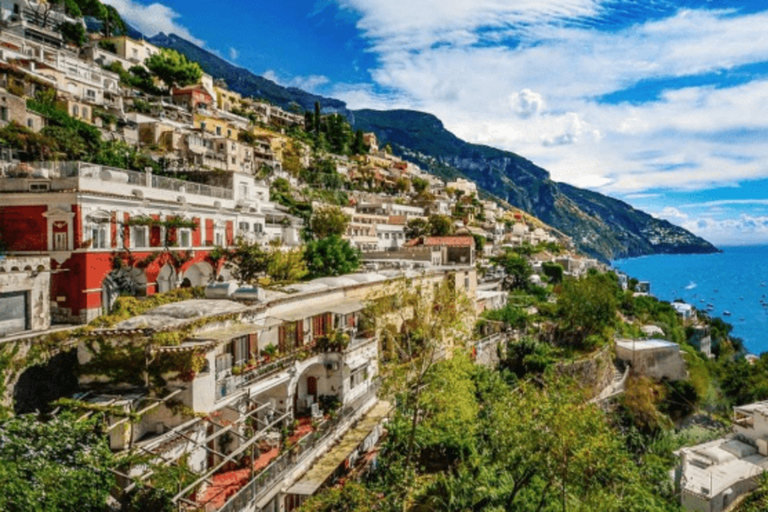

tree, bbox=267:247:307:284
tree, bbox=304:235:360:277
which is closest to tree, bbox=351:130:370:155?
tree, bbox=304:235:360:277

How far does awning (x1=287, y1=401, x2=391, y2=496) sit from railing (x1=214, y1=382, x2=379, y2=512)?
2.10 feet

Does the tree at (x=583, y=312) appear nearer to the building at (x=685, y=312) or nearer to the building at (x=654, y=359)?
the building at (x=654, y=359)

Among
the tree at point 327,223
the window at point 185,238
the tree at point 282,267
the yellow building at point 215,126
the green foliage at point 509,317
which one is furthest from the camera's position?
the yellow building at point 215,126

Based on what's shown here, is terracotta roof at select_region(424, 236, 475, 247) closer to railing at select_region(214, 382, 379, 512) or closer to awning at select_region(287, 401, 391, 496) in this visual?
awning at select_region(287, 401, 391, 496)

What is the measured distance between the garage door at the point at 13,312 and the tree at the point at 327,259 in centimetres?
2114

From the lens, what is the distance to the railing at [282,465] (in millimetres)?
14758

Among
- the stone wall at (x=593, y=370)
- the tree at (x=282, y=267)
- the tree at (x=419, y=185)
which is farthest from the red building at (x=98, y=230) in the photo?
the tree at (x=419, y=185)

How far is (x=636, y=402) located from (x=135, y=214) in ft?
128

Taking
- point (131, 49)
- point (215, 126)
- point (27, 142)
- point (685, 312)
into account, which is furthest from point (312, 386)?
point (131, 49)

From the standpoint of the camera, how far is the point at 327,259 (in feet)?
122

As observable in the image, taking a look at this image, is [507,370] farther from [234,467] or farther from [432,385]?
[234,467]

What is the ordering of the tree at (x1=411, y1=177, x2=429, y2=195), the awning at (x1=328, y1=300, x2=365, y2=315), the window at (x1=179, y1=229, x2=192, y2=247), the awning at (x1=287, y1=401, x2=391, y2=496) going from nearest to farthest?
the awning at (x1=287, y1=401, x2=391, y2=496)
the awning at (x1=328, y1=300, x2=365, y2=315)
the window at (x1=179, y1=229, x2=192, y2=247)
the tree at (x1=411, y1=177, x2=429, y2=195)

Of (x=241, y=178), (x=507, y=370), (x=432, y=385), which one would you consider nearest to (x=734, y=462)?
(x=507, y=370)

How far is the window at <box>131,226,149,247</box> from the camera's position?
23.5 metres
